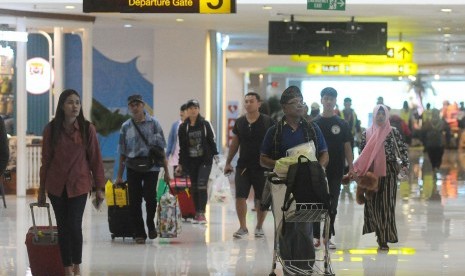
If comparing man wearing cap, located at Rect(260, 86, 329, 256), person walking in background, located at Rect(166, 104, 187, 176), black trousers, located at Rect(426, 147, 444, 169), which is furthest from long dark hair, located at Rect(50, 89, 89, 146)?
black trousers, located at Rect(426, 147, 444, 169)

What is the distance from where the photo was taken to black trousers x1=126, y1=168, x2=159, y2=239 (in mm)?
12625

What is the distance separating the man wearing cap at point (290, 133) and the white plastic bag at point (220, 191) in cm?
850

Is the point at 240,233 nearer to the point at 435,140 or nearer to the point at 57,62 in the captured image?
the point at 57,62

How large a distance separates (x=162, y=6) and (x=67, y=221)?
4975 mm

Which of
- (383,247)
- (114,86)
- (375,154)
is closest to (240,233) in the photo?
(383,247)

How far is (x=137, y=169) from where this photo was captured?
12.5 meters

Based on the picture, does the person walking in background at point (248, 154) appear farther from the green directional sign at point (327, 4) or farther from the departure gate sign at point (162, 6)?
the green directional sign at point (327, 4)

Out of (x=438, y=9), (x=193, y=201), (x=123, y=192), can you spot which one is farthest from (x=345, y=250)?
(x=438, y=9)

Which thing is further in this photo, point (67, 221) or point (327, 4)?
point (327, 4)

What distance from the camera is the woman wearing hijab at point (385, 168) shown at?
1200 cm

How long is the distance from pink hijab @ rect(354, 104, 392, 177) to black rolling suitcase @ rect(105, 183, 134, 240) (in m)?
2.75

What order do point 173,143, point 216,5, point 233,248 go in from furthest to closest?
point 173,143 < point 216,5 < point 233,248

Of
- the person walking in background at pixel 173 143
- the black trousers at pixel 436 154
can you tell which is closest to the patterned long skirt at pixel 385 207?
the person walking in background at pixel 173 143

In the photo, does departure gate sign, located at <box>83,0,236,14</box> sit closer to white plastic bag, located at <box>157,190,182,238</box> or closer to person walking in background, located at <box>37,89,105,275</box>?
white plastic bag, located at <box>157,190,182,238</box>
